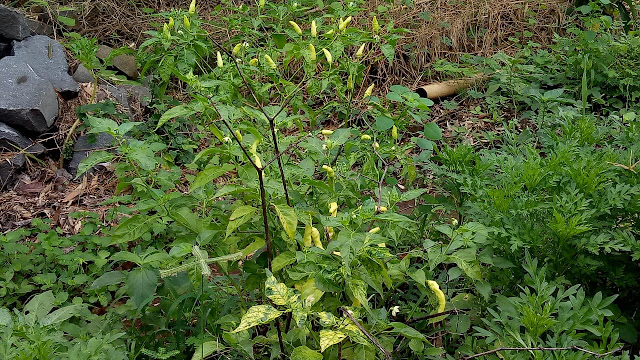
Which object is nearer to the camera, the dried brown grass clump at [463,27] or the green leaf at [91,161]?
the green leaf at [91,161]

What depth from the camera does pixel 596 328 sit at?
2152 millimetres

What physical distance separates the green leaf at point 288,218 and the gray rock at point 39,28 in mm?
3735

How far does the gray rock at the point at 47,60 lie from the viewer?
180 inches

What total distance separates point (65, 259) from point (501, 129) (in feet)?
10.3

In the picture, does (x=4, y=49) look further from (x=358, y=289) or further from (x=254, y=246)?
(x=358, y=289)

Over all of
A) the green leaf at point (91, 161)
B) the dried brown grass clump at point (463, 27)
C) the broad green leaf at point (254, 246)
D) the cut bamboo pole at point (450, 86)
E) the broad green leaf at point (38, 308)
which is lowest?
the cut bamboo pole at point (450, 86)

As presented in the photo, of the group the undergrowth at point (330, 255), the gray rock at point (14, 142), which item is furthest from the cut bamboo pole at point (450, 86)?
the gray rock at point (14, 142)

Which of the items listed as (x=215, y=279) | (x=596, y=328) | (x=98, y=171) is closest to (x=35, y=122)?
(x=98, y=171)

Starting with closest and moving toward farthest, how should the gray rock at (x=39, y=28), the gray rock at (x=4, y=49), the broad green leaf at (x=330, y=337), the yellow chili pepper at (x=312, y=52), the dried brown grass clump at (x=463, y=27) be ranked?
the broad green leaf at (x=330, y=337)
the yellow chili pepper at (x=312, y=52)
the gray rock at (x=4, y=49)
the gray rock at (x=39, y=28)
the dried brown grass clump at (x=463, y=27)

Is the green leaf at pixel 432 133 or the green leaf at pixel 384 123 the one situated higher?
the green leaf at pixel 384 123

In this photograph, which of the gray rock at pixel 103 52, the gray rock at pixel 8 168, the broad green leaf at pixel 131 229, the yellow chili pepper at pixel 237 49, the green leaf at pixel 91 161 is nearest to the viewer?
the green leaf at pixel 91 161

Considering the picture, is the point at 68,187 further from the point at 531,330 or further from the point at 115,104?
the point at 531,330

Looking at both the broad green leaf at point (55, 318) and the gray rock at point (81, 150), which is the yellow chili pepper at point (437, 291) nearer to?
the broad green leaf at point (55, 318)

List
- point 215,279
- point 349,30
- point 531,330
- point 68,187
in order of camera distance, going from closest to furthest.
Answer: point 531,330, point 215,279, point 349,30, point 68,187
